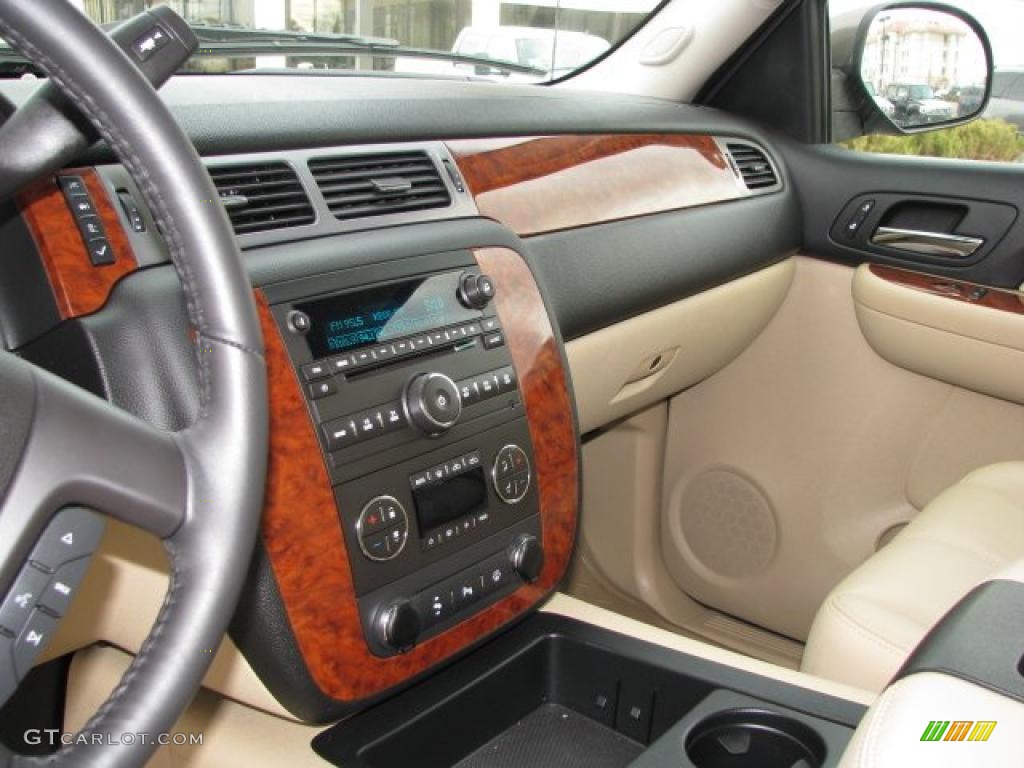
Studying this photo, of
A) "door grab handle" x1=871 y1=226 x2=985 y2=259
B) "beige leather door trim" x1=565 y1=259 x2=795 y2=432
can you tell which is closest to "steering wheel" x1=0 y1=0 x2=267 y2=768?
"beige leather door trim" x1=565 y1=259 x2=795 y2=432

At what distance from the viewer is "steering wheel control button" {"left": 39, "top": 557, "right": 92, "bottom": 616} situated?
0.65m

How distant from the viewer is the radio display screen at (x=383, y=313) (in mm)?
1106

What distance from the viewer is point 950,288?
2.03 meters

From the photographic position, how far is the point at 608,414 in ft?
6.31

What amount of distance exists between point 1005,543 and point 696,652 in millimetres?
543

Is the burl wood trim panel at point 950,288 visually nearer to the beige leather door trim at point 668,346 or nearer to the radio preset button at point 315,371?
the beige leather door trim at point 668,346

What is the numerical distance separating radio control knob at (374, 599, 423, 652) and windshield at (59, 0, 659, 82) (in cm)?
65

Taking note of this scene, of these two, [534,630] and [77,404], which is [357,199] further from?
[77,404]

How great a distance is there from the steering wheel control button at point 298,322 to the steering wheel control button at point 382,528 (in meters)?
0.18

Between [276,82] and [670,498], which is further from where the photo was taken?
[670,498]

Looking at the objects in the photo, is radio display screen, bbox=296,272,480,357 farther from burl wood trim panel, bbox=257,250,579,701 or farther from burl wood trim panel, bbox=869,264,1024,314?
burl wood trim panel, bbox=869,264,1024,314

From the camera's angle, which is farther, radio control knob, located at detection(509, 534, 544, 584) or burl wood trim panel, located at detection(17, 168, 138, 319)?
radio control knob, located at detection(509, 534, 544, 584)

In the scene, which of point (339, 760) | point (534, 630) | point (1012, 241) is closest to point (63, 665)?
point (339, 760)

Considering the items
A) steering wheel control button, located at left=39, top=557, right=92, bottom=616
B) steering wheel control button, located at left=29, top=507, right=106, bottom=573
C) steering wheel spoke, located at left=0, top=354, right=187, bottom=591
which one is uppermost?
steering wheel spoke, located at left=0, top=354, right=187, bottom=591
